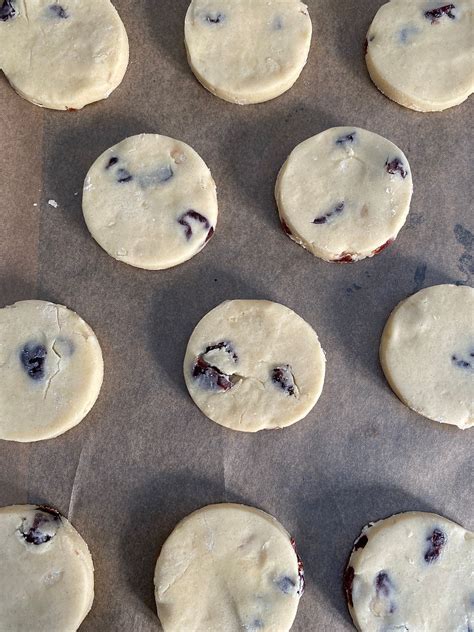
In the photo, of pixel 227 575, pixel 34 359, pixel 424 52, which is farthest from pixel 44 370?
pixel 424 52

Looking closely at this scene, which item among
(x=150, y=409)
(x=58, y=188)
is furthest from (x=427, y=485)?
(x=58, y=188)

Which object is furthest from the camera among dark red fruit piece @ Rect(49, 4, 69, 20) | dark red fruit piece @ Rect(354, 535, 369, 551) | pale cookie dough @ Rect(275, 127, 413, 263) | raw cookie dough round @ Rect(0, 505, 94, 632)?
dark red fruit piece @ Rect(49, 4, 69, 20)

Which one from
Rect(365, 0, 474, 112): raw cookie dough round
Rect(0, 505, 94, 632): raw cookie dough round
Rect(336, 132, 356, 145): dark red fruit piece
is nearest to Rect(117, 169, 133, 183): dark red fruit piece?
Rect(336, 132, 356, 145): dark red fruit piece

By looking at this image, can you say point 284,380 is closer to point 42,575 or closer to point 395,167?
point 395,167

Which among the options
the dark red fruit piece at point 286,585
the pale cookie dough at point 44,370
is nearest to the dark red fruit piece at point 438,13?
the pale cookie dough at point 44,370

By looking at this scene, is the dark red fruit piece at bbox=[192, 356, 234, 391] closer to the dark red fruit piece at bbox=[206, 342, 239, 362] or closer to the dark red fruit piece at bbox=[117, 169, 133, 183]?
the dark red fruit piece at bbox=[206, 342, 239, 362]
